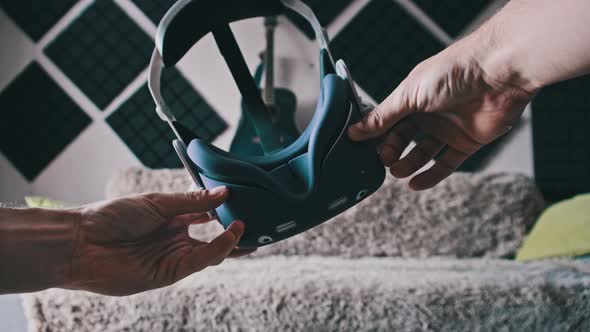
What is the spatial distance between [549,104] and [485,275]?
3.24 ft

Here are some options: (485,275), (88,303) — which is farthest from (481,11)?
(88,303)

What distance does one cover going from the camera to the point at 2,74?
1.95m

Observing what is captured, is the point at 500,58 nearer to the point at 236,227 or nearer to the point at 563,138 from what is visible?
the point at 236,227

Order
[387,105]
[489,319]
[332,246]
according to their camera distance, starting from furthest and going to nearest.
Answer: [332,246]
[489,319]
[387,105]

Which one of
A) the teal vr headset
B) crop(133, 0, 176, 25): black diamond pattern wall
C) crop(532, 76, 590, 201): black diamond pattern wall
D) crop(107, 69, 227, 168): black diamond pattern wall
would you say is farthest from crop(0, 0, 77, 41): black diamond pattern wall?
crop(532, 76, 590, 201): black diamond pattern wall

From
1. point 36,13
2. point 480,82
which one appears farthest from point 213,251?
point 36,13

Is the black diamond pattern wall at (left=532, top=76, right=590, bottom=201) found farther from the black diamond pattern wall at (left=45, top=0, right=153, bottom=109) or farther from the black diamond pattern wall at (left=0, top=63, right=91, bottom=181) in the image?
the black diamond pattern wall at (left=0, top=63, right=91, bottom=181)

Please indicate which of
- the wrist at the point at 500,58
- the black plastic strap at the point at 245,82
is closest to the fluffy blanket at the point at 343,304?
the black plastic strap at the point at 245,82

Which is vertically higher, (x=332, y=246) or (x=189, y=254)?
(x=189, y=254)

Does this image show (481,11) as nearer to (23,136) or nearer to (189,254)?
(189,254)

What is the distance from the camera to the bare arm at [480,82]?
61 centimetres

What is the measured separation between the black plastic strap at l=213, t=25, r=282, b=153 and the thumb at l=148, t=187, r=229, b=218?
23 centimetres

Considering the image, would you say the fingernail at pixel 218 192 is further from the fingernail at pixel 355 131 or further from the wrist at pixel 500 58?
the wrist at pixel 500 58

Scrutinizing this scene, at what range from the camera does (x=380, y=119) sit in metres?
0.75
